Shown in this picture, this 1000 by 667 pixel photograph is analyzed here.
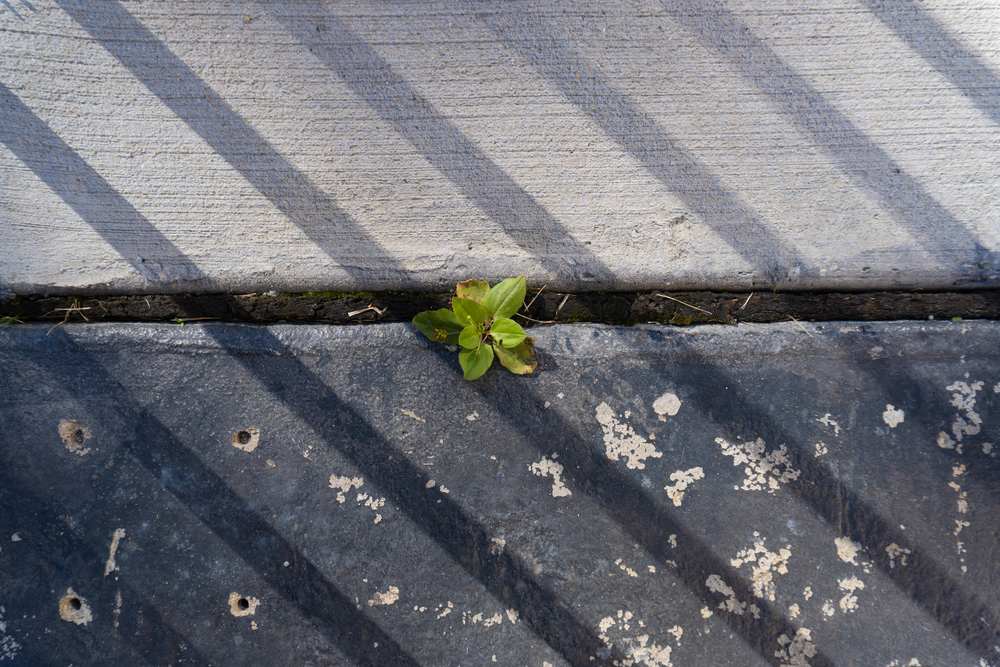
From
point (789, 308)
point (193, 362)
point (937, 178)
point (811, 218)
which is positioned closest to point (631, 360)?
point (789, 308)

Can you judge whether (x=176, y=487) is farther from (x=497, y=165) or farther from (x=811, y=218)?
(x=811, y=218)

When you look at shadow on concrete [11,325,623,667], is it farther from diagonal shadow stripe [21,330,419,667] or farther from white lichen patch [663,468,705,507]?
white lichen patch [663,468,705,507]

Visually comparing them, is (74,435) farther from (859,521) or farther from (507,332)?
(859,521)

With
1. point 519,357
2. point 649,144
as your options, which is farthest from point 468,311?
point 649,144

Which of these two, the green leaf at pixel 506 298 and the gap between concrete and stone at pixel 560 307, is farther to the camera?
the gap between concrete and stone at pixel 560 307

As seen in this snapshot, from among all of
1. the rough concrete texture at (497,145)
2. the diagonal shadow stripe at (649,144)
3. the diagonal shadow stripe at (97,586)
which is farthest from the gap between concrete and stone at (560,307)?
the diagonal shadow stripe at (97,586)

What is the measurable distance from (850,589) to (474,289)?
152 centimetres

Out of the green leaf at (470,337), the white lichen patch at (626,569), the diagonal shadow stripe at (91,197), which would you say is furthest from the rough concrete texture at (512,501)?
the diagonal shadow stripe at (91,197)

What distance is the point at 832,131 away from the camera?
1.58 meters

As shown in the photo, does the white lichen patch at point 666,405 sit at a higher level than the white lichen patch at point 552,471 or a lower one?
higher

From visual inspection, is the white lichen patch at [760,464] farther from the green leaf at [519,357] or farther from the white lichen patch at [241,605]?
the white lichen patch at [241,605]

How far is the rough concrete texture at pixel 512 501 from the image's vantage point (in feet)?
5.02

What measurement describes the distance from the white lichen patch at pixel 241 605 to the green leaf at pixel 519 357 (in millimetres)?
1103

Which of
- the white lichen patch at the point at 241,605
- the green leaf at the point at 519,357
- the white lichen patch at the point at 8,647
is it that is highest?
the green leaf at the point at 519,357
